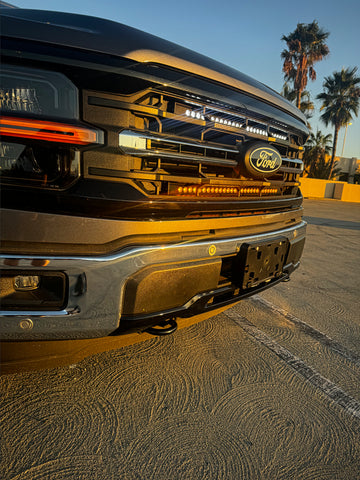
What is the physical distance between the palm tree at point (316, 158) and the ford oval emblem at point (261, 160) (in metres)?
31.7

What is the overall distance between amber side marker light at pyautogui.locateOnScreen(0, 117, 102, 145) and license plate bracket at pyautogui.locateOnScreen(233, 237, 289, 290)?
1.02 meters

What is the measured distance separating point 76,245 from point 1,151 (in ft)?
1.45

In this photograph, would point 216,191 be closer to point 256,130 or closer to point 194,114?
point 194,114

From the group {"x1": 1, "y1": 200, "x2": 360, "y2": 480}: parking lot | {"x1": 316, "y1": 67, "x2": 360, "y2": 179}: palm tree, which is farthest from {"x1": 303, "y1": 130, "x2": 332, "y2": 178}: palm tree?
{"x1": 1, "y1": 200, "x2": 360, "y2": 480}: parking lot

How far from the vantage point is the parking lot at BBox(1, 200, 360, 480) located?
139cm

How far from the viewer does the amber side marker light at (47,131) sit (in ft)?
3.82

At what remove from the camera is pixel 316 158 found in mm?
31594

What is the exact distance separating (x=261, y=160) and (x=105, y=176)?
39.2 inches

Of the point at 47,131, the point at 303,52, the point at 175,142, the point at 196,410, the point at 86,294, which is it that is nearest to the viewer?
the point at 47,131

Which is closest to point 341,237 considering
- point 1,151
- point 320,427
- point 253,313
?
point 253,313

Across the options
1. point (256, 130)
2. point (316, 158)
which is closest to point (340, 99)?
point (316, 158)

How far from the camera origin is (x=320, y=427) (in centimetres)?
167

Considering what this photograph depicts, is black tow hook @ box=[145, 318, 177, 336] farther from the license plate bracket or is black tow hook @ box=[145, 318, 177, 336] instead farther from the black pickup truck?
the license plate bracket

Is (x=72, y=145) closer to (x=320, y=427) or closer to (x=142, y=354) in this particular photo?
(x=142, y=354)
